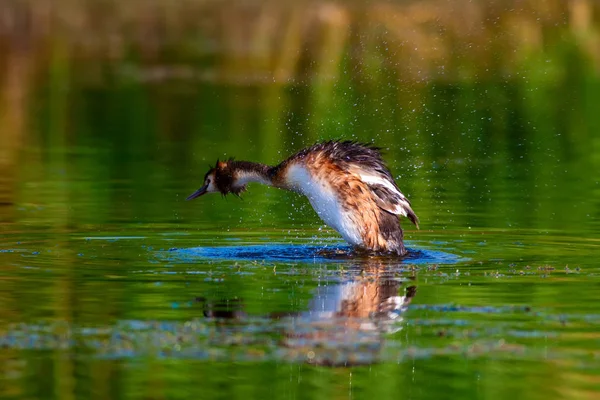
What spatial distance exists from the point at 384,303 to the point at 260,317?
2.73ft

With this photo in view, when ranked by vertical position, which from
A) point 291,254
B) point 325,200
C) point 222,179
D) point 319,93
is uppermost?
point 319,93

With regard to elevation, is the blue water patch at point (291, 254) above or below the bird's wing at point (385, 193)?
below

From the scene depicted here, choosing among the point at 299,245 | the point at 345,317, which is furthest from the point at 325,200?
the point at 345,317

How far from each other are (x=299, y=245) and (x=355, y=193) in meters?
0.59

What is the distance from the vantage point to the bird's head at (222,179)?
12312mm

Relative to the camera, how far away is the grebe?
11031mm

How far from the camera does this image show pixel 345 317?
25.9ft

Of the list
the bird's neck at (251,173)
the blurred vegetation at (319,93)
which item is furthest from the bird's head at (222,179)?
the blurred vegetation at (319,93)

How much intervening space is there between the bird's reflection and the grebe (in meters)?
1.26

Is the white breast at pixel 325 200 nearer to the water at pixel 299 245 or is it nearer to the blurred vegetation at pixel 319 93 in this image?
the water at pixel 299 245

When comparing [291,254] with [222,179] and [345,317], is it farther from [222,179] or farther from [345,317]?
[345,317]

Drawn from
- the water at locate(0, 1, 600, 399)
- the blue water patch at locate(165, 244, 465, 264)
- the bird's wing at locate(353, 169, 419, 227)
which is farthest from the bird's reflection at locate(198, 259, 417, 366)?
the bird's wing at locate(353, 169, 419, 227)

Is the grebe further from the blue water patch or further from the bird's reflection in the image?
the bird's reflection

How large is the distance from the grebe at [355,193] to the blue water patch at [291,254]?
0.19 m
